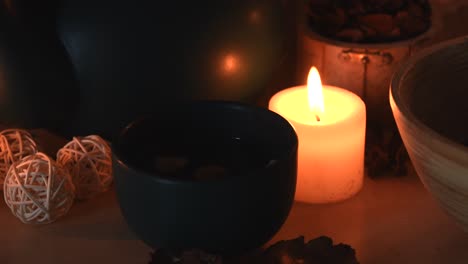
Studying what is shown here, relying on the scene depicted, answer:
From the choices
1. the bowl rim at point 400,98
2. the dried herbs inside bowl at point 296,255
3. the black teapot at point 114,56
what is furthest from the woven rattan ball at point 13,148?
the bowl rim at point 400,98

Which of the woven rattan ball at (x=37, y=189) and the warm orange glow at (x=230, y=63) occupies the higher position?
the warm orange glow at (x=230, y=63)

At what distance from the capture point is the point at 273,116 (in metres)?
0.48

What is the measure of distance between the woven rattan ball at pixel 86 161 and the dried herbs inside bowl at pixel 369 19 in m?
0.20

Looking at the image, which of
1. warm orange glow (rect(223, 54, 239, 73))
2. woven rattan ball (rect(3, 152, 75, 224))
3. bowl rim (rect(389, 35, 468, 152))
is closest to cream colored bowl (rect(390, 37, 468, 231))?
bowl rim (rect(389, 35, 468, 152))

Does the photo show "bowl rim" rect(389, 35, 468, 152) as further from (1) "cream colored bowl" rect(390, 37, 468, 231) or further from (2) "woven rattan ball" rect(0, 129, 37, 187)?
→ (2) "woven rattan ball" rect(0, 129, 37, 187)

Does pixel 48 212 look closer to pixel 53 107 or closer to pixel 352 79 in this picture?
pixel 53 107

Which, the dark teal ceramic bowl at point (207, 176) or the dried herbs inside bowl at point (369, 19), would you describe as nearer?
the dark teal ceramic bowl at point (207, 176)

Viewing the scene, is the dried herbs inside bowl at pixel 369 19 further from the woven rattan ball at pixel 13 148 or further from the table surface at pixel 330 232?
the woven rattan ball at pixel 13 148

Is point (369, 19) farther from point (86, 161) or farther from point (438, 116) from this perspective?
point (86, 161)

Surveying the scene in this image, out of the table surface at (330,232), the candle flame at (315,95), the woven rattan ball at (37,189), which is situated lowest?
the table surface at (330,232)

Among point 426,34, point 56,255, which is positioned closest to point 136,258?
point 56,255

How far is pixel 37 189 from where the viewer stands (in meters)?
0.48

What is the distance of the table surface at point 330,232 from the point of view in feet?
1.56

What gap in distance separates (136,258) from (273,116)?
126mm
